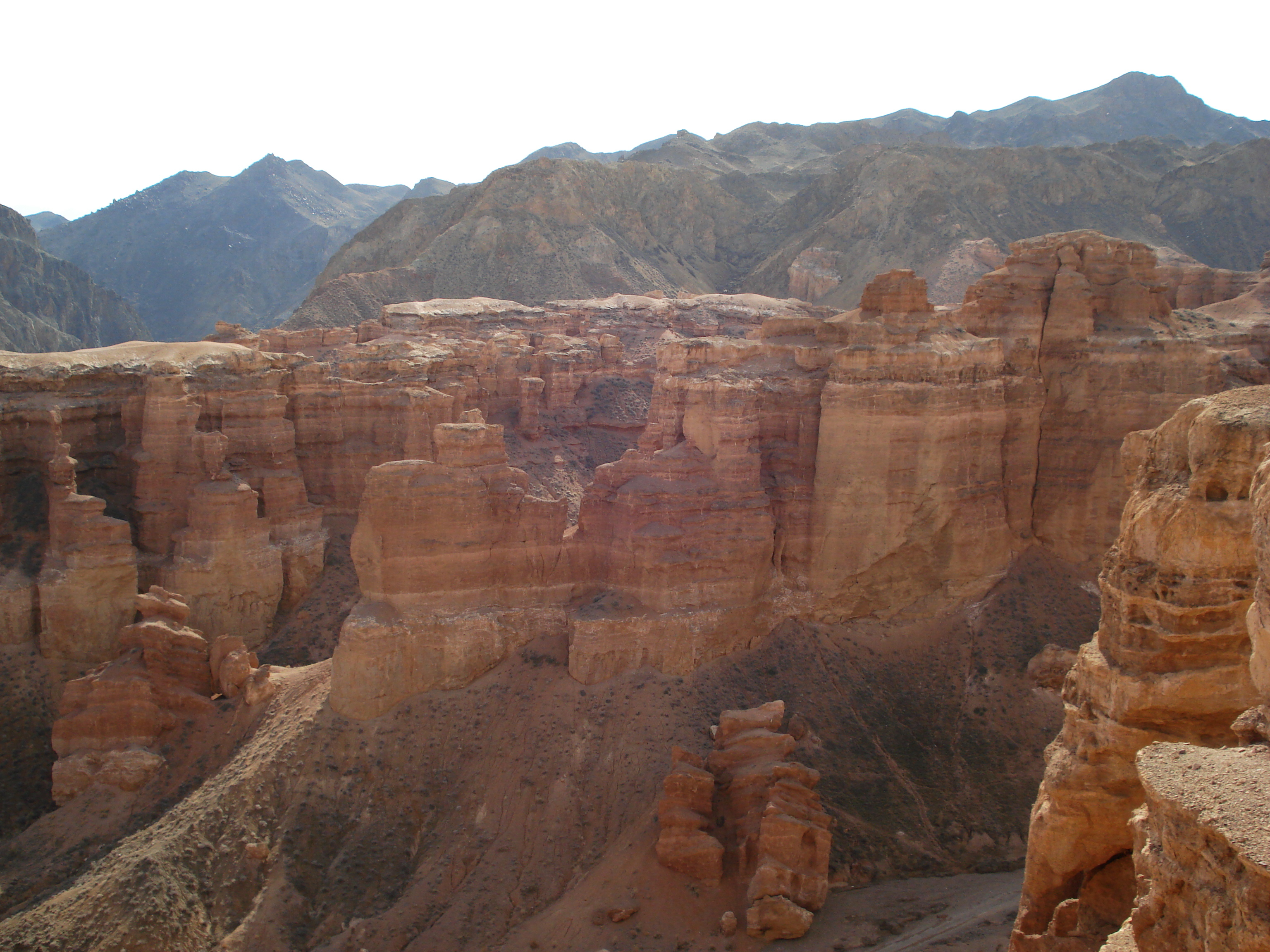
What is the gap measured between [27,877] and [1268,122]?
689 feet

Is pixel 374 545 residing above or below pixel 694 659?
above

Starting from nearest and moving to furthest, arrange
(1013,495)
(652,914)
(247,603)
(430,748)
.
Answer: (652,914), (430,748), (1013,495), (247,603)

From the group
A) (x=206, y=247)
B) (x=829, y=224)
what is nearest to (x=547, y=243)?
(x=829, y=224)

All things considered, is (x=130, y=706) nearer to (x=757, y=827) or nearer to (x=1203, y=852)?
(x=757, y=827)

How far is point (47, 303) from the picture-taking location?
108m

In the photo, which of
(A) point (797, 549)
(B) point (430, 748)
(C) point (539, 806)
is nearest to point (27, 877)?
(B) point (430, 748)

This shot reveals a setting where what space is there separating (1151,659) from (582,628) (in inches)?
748

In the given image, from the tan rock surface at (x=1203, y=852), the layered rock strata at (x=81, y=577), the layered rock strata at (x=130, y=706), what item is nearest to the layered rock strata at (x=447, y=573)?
the layered rock strata at (x=130, y=706)

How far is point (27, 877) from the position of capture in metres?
27.6

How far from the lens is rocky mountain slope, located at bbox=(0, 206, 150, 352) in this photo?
96.9 metres

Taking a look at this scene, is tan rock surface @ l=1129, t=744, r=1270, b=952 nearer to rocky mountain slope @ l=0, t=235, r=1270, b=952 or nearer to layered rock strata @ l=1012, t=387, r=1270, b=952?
layered rock strata @ l=1012, t=387, r=1270, b=952

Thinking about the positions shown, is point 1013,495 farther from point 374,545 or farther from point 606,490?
point 374,545

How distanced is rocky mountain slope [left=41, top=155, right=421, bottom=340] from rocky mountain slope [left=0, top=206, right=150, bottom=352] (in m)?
20.0

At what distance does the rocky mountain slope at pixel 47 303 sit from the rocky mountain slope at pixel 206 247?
65.7ft
